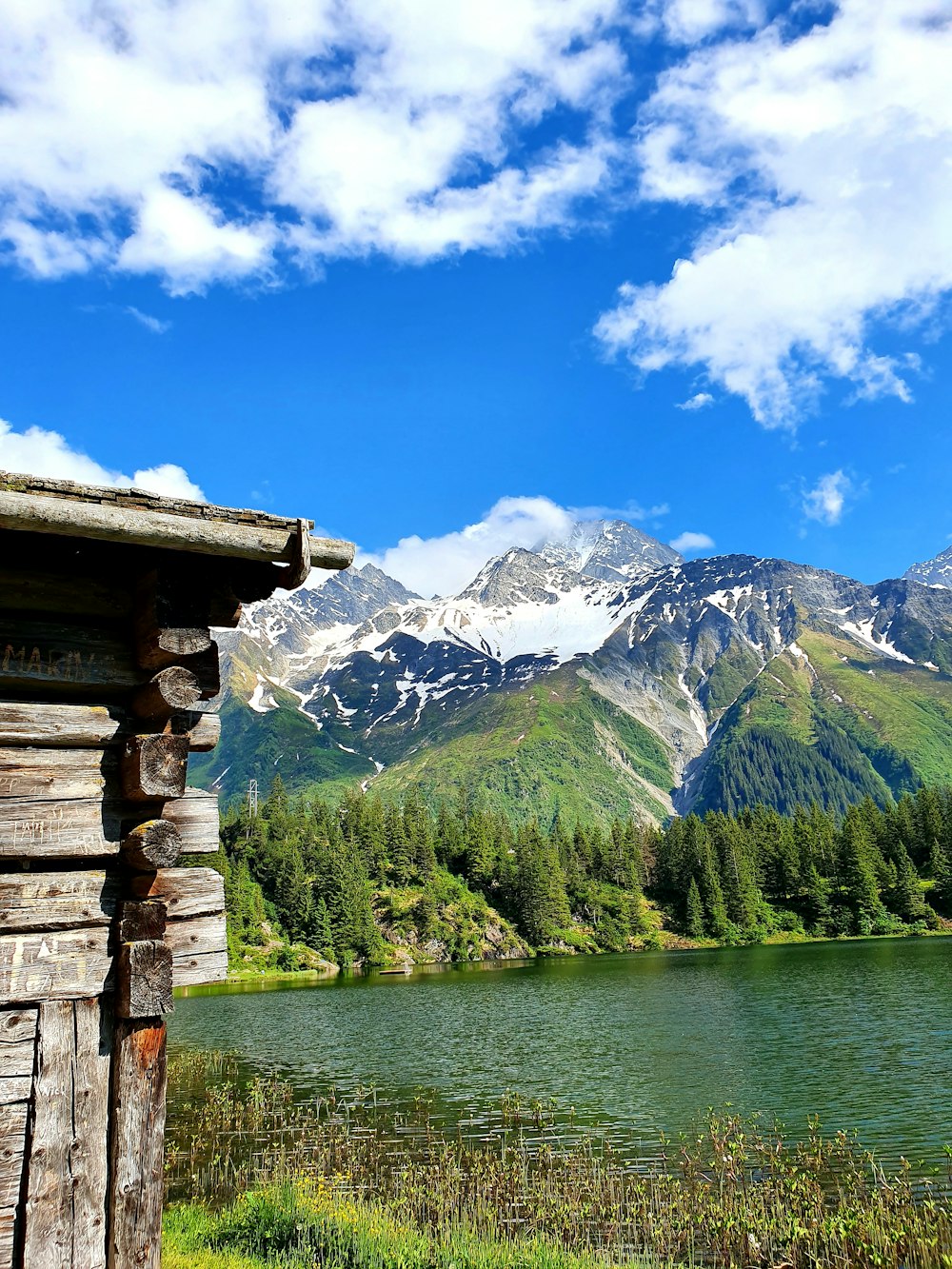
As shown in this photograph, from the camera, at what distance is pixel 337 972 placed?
137 metres

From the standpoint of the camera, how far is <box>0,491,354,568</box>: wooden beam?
8.21 meters

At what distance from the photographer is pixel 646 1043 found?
1984 inches

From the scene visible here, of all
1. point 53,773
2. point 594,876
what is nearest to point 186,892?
point 53,773

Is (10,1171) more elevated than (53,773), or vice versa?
(53,773)

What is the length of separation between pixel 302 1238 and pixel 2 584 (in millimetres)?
15581

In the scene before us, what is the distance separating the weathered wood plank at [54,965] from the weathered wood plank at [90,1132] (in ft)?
0.72

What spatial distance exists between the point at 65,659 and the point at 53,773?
1188mm

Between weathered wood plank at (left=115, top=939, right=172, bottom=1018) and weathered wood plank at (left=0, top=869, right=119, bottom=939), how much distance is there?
18.6 inches

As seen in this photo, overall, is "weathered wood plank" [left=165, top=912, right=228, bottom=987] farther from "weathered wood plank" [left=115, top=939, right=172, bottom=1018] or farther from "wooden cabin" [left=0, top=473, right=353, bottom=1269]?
"weathered wood plank" [left=115, top=939, right=172, bottom=1018]

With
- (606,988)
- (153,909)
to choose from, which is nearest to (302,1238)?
(153,909)

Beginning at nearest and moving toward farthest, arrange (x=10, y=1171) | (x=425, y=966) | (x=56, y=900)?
(x=10, y=1171) < (x=56, y=900) < (x=425, y=966)

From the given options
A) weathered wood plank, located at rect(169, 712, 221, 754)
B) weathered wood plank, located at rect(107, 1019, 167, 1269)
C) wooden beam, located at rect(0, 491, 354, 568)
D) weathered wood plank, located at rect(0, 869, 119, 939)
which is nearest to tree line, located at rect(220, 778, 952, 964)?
weathered wood plank, located at rect(169, 712, 221, 754)

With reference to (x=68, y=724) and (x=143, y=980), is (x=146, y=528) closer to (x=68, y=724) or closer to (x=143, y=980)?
(x=68, y=724)

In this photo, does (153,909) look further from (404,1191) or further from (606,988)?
(606,988)
